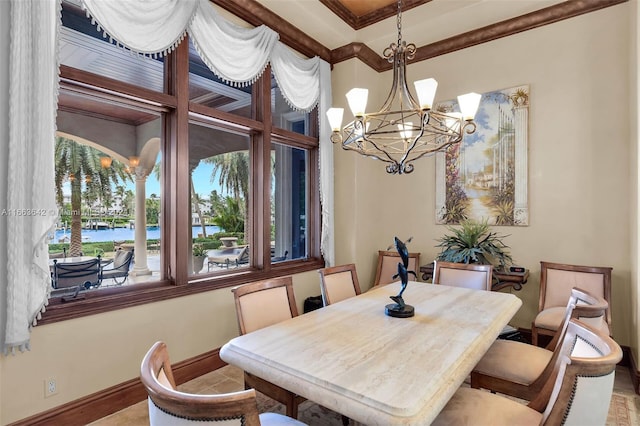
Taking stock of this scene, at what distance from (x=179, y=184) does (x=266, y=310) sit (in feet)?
4.40

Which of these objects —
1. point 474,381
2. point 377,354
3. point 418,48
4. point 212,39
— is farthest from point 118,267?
point 418,48

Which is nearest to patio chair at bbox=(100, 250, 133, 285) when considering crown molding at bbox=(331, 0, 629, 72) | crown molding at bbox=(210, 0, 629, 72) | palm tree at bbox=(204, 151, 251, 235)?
palm tree at bbox=(204, 151, 251, 235)

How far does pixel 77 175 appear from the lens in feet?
7.74

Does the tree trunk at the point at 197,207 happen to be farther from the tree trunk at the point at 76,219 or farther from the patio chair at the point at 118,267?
the tree trunk at the point at 76,219

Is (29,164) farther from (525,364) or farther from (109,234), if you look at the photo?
(525,364)

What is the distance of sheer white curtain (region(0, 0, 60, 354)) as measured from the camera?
1.84m

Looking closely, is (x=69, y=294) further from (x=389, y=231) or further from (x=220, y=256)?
(x=389, y=231)

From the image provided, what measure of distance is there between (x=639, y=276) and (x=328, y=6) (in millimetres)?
3578

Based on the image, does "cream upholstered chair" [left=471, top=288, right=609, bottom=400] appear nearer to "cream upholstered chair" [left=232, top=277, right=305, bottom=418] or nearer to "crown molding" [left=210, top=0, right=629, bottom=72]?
"cream upholstered chair" [left=232, top=277, right=305, bottom=418]

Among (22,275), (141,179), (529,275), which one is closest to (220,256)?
(141,179)

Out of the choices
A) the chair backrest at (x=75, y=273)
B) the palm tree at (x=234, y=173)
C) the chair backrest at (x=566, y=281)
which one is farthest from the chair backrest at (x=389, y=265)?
the chair backrest at (x=75, y=273)

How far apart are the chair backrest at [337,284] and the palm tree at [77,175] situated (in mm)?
1711

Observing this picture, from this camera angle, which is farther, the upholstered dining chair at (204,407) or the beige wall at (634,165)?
the beige wall at (634,165)

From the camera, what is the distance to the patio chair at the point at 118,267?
8.15 feet
